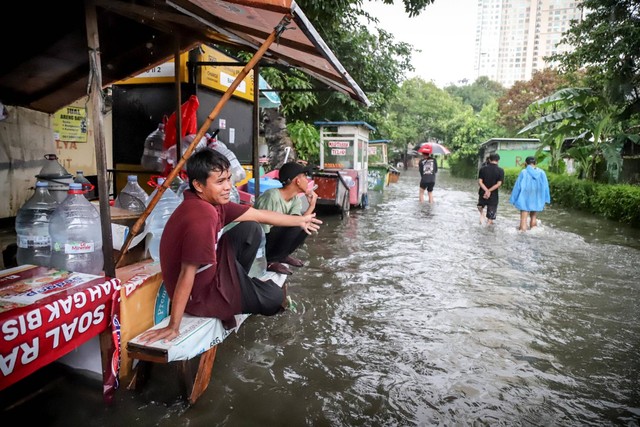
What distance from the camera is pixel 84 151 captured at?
260 inches

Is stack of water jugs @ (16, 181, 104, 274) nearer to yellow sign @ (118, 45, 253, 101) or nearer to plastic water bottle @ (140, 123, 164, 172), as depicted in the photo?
plastic water bottle @ (140, 123, 164, 172)

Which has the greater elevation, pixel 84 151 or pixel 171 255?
pixel 84 151

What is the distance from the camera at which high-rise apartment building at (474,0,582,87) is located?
8975cm

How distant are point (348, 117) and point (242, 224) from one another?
13.6 m

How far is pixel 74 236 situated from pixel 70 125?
13.0ft

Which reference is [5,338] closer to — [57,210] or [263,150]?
[57,210]

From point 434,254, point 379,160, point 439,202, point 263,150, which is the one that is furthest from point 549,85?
point 434,254

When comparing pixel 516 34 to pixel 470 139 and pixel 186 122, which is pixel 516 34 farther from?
pixel 186 122

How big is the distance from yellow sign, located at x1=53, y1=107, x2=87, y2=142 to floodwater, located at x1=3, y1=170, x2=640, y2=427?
151 inches

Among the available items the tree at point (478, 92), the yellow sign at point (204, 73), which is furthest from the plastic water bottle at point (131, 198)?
the tree at point (478, 92)

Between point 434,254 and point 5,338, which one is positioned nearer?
point 5,338

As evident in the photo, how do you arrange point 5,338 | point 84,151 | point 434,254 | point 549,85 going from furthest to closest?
point 549,85
point 434,254
point 84,151
point 5,338

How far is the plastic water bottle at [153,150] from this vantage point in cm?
503

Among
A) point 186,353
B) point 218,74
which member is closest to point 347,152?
point 218,74
